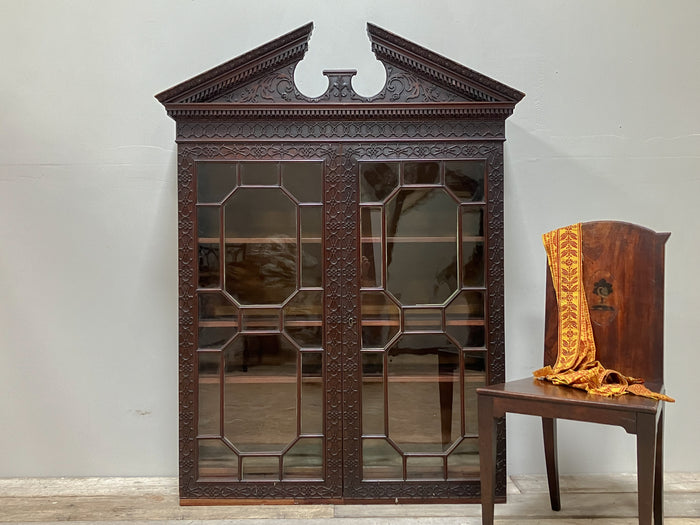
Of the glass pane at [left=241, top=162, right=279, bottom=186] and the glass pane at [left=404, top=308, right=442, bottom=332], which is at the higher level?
the glass pane at [left=241, top=162, right=279, bottom=186]

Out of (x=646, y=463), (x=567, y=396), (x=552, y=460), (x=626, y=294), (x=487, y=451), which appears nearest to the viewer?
(x=646, y=463)

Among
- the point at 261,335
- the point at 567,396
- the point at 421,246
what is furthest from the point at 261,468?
the point at 567,396

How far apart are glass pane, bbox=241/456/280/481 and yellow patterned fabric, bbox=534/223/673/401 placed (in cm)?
122

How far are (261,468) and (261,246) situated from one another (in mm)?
998

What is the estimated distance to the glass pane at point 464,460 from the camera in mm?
2361

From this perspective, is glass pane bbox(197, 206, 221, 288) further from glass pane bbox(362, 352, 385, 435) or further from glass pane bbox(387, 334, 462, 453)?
glass pane bbox(387, 334, 462, 453)

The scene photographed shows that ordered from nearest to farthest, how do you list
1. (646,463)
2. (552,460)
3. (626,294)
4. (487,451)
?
(646,463) < (487,451) < (626,294) < (552,460)

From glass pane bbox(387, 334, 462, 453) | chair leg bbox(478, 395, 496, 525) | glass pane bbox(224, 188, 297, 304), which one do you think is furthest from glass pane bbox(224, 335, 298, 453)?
chair leg bbox(478, 395, 496, 525)

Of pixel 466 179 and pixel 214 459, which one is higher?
pixel 466 179

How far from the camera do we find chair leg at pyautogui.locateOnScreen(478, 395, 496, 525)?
2.00m

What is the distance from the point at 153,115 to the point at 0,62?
84 cm

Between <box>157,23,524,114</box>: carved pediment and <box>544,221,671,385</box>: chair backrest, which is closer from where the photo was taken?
<box>544,221,671,385</box>: chair backrest

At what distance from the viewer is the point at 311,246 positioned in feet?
7.79

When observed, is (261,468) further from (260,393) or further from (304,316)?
(304,316)
